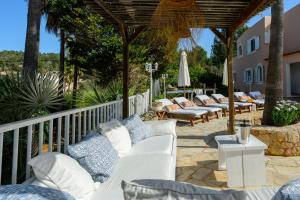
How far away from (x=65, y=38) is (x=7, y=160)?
13.9 metres

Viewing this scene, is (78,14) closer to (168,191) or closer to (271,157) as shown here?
(271,157)

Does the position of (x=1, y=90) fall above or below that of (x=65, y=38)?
below

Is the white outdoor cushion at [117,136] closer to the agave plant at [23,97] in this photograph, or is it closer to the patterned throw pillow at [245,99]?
the agave plant at [23,97]

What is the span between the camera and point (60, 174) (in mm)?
2303

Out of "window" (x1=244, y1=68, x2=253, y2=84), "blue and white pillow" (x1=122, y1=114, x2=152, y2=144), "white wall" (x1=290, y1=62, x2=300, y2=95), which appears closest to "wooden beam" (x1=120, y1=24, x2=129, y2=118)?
"blue and white pillow" (x1=122, y1=114, x2=152, y2=144)

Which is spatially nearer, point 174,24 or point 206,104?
point 174,24

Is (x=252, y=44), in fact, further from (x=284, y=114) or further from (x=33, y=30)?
(x=33, y=30)

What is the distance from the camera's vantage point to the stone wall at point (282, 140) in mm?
5539

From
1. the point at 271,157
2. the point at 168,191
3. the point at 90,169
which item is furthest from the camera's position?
the point at 271,157

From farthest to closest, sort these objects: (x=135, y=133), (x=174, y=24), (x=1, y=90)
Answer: (x=135, y=133), (x=1, y=90), (x=174, y=24)

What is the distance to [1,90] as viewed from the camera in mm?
4383

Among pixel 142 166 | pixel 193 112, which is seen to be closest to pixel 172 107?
pixel 193 112

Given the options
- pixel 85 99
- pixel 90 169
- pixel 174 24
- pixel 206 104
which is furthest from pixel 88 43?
pixel 90 169

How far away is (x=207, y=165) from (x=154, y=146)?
124cm
